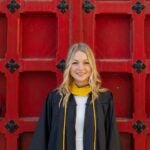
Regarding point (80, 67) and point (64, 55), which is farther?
point (64, 55)

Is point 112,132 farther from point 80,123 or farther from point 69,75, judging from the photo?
point 69,75

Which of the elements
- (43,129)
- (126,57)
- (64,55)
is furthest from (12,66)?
(126,57)

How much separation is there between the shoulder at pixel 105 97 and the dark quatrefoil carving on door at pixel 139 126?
0.80 ft

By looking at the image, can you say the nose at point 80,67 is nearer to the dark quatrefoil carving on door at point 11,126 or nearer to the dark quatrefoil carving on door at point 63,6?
the dark quatrefoil carving on door at point 63,6

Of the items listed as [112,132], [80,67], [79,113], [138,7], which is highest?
[138,7]

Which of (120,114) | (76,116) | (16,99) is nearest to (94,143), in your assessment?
(76,116)

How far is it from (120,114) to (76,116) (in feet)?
Result: 1.22

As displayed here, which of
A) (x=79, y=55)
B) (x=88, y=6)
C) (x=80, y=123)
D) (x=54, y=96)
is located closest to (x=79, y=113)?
(x=80, y=123)

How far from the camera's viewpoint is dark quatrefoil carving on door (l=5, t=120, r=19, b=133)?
2723 mm

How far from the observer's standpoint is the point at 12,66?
107 inches

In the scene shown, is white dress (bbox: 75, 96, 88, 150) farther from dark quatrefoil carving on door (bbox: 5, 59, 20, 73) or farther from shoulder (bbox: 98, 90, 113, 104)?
dark quatrefoil carving on door (bbox: 5, 59, 20, 73)

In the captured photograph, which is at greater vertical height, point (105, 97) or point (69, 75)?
Result: point (69, 75)

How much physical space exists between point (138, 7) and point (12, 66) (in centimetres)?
79

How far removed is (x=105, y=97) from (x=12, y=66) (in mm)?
564
